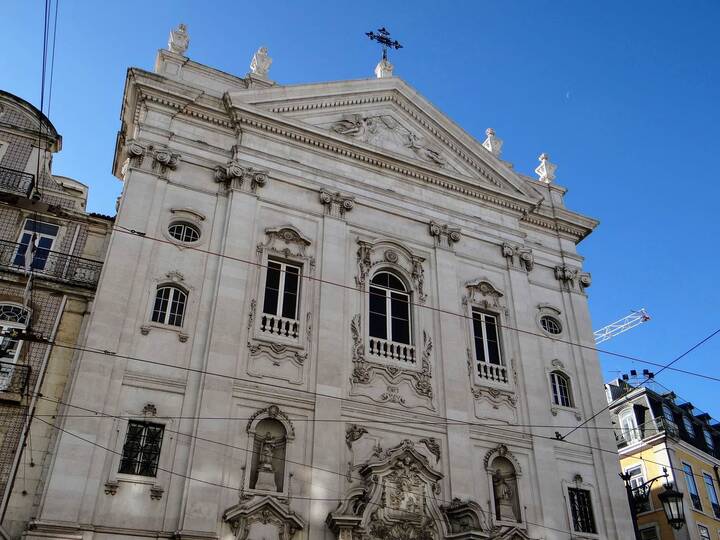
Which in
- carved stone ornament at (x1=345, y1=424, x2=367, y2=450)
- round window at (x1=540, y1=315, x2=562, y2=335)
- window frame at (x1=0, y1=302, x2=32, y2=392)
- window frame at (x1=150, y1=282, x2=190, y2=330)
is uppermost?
round window at (x1=540, y1=315, x2=562, y2=335)

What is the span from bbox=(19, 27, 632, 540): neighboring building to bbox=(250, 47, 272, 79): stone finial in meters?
0.14

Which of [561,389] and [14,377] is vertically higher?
[561,389]

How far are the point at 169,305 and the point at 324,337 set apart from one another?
163 inches

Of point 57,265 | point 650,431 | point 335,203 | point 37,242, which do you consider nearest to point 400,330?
point 335,203

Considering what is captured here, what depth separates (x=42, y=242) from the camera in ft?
59.6

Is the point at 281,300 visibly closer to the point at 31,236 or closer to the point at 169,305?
the point at 169,305

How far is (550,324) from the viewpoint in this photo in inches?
950

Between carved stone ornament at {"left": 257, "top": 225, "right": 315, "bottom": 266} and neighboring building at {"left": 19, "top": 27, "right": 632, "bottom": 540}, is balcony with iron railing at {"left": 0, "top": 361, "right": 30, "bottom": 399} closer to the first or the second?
neighboring building at {"left": 19, "top": 27, "right": 632, "bottom": 540}

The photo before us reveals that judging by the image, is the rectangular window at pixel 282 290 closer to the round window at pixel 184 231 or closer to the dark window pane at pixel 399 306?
the round window at pixel 184 231

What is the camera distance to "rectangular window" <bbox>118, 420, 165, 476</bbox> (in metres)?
15.7

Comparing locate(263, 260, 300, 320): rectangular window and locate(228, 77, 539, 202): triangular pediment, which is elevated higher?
locate(228, 77, 539, 202): triangular pediment

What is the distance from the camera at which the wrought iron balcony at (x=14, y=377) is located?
15477 mm

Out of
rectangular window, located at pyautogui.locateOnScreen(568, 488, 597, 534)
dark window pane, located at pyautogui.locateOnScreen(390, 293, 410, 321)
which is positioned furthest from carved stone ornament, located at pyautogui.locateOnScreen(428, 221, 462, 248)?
rectangular window, located at pyautogui.locateOnScreen(568, 488, 597, 534)

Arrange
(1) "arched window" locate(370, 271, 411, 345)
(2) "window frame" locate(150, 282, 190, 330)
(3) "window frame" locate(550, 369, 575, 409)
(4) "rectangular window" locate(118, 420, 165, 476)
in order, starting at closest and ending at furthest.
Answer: (4) "rectangular window" locate(118, 420, 165, 476) < (2) "window frame" locate(150, 282, 190, 330) < (1) "arched window" locate(370, 271, 411, 345) < (3) "window frame" locate(550, 369, 575, 409)
